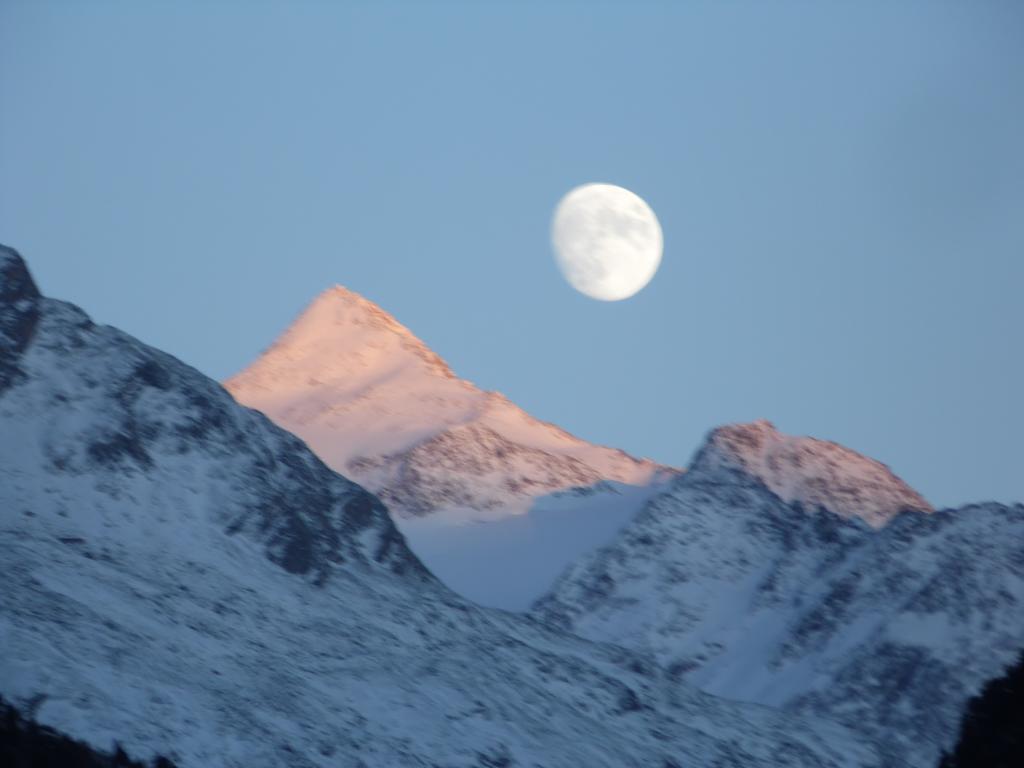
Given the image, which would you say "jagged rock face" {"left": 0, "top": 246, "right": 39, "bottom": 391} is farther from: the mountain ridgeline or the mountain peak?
the mountain ridgeline

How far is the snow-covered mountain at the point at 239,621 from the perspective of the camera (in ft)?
358

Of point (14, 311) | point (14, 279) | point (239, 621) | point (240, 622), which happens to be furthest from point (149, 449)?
point (240, 622)

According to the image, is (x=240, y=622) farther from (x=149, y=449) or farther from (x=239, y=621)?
(x=149, y=449)

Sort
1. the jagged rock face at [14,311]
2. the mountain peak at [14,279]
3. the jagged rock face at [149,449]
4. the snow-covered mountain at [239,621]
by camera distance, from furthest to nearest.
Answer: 1. the mountain peak at [14,279]
2. the jagged rock face at [14,311]
3. the jagged rock face at [149,449]
4. the snow-covered mountain at [239,621]

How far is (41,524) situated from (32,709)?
3546cm

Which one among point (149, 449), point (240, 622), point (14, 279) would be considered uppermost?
point (14, 279)

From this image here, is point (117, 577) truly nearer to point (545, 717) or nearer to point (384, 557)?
point (545, 717)

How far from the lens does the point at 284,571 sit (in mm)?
149000

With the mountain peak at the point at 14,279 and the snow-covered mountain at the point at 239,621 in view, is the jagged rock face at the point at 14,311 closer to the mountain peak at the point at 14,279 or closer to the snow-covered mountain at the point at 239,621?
the mountain peak at the point at 14,279

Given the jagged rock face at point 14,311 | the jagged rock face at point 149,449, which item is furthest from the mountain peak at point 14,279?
the jagged rock face at point 149,449

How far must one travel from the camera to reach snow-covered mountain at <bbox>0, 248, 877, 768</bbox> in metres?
109

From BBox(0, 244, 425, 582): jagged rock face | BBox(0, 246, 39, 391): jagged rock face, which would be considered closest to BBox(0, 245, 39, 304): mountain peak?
BBox(0, 246, 39, 391): jagged rock face

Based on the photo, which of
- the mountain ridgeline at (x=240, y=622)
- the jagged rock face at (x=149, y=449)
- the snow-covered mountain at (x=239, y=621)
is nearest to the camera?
the mountain ridgeline at (x=240, y=622)

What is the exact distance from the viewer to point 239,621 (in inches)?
5167
